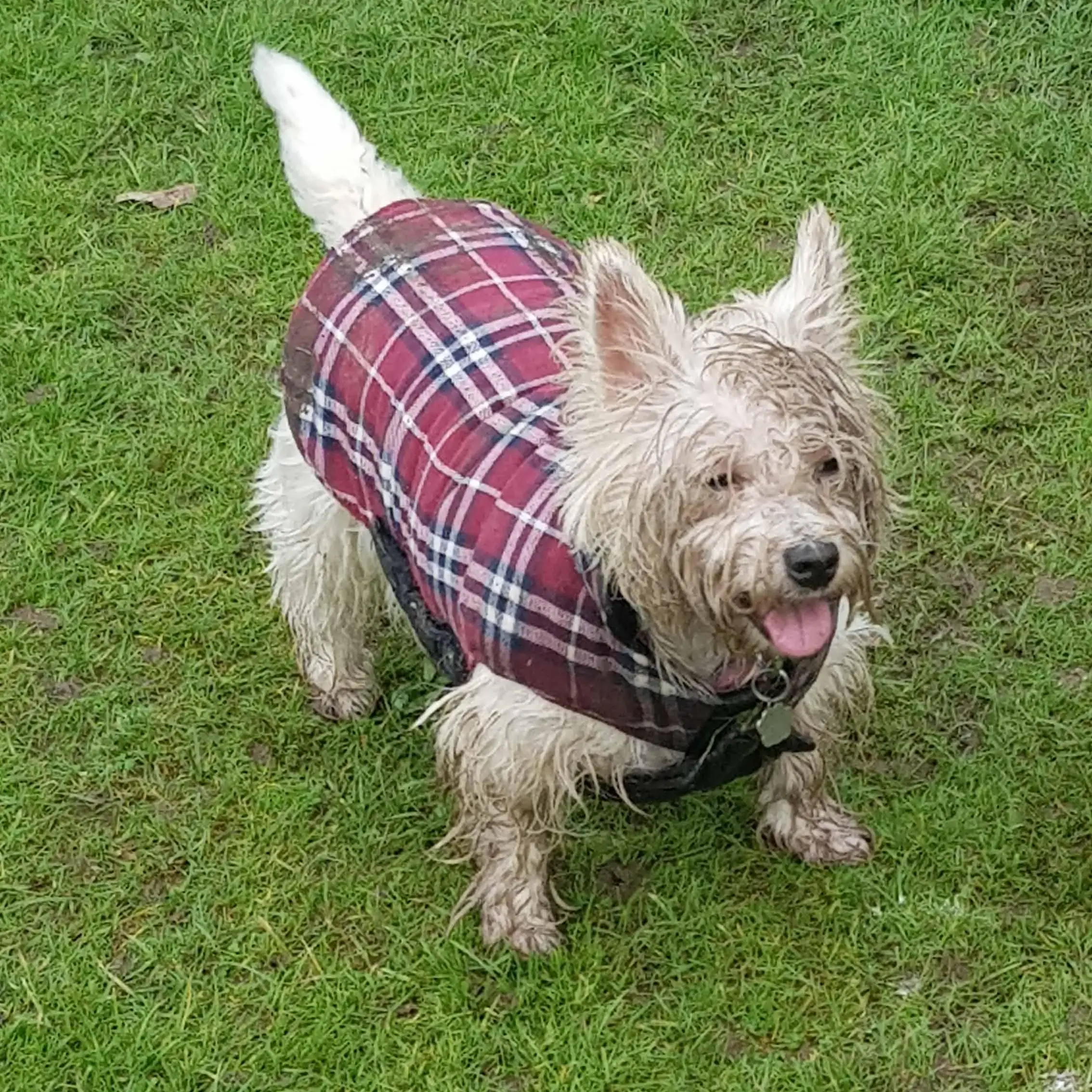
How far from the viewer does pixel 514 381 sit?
3.16 m

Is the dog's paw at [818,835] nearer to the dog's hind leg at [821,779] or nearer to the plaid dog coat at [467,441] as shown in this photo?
the dog's hind leg at [821,779]

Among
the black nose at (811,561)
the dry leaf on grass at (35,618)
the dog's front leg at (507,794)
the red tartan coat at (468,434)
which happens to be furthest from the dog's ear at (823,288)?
the dry leaf on grass at (35,618)

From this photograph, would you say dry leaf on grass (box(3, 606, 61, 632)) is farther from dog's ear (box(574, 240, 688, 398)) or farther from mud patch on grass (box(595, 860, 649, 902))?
dog's ear (box(574, 240, 688, 398))

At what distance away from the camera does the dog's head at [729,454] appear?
262cm

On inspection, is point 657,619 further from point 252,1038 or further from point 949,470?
point 949,470

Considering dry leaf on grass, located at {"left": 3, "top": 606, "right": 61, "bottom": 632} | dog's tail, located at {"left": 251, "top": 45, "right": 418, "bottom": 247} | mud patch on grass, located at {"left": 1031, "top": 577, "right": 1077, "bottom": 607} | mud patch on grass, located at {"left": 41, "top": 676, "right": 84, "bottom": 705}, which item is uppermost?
dog's tail, located at {"left": 251, "top": 45, "right": 418, "bottom": 247}

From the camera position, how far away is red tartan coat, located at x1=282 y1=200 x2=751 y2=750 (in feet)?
9.68

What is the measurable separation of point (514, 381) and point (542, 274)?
316 mm

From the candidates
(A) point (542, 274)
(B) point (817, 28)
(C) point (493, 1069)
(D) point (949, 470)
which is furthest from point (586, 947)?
(B) point (817, 28)

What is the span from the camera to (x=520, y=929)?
355cm

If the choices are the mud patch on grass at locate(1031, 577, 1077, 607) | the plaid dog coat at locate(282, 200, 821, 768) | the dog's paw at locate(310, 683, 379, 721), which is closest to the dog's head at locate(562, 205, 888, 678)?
the plaid dog coat at locate(282, 200, 821, 768)

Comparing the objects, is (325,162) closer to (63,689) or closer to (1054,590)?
(63,689)

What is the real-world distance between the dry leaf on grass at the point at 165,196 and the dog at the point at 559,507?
161 centimetres

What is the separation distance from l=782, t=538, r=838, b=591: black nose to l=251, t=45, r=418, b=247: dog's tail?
1.40m
